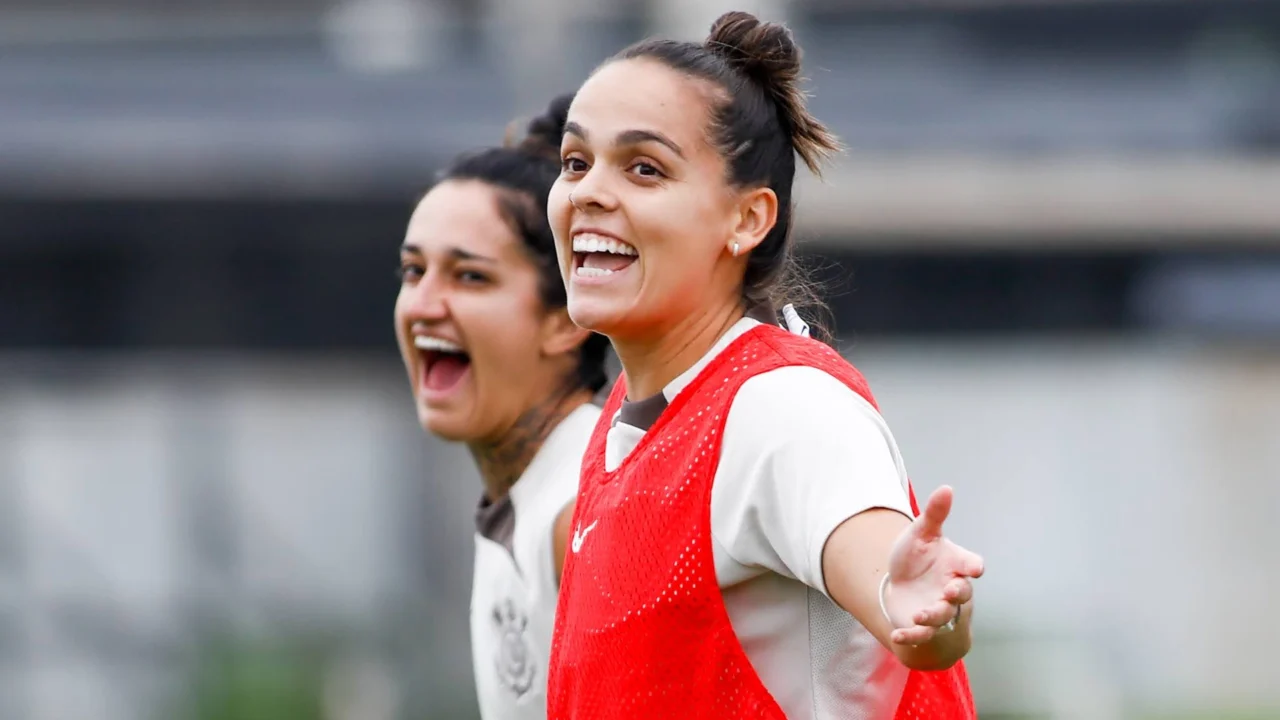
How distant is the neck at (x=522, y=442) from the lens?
364cm

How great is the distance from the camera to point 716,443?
2.32m

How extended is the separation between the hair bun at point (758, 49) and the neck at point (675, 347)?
1.07 feet

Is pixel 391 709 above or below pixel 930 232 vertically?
below

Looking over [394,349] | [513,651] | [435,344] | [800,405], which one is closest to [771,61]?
[800,405]

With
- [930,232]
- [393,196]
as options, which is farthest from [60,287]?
[930,232]

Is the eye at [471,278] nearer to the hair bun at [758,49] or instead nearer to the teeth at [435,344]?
the teeth at [435,344]

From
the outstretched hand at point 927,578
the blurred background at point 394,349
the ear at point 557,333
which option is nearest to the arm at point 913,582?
the outstretched hand at point 927,578

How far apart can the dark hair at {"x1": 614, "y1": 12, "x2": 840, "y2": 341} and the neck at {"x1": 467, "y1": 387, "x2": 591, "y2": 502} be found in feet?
3.58

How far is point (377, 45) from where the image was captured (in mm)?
18156

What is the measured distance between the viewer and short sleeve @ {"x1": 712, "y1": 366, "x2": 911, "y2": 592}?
6.89ft

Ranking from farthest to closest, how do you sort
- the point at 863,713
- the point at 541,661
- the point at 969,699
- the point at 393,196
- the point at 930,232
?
the point at 930,232 < the point at 393,196 < the point at 541,661 < the point at 969,699 < the point at 863,713

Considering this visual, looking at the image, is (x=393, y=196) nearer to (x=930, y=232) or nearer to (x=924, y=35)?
(x=930, y=232)

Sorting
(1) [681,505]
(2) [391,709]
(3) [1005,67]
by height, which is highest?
(3) [1005,67]

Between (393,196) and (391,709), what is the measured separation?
4060 mm
